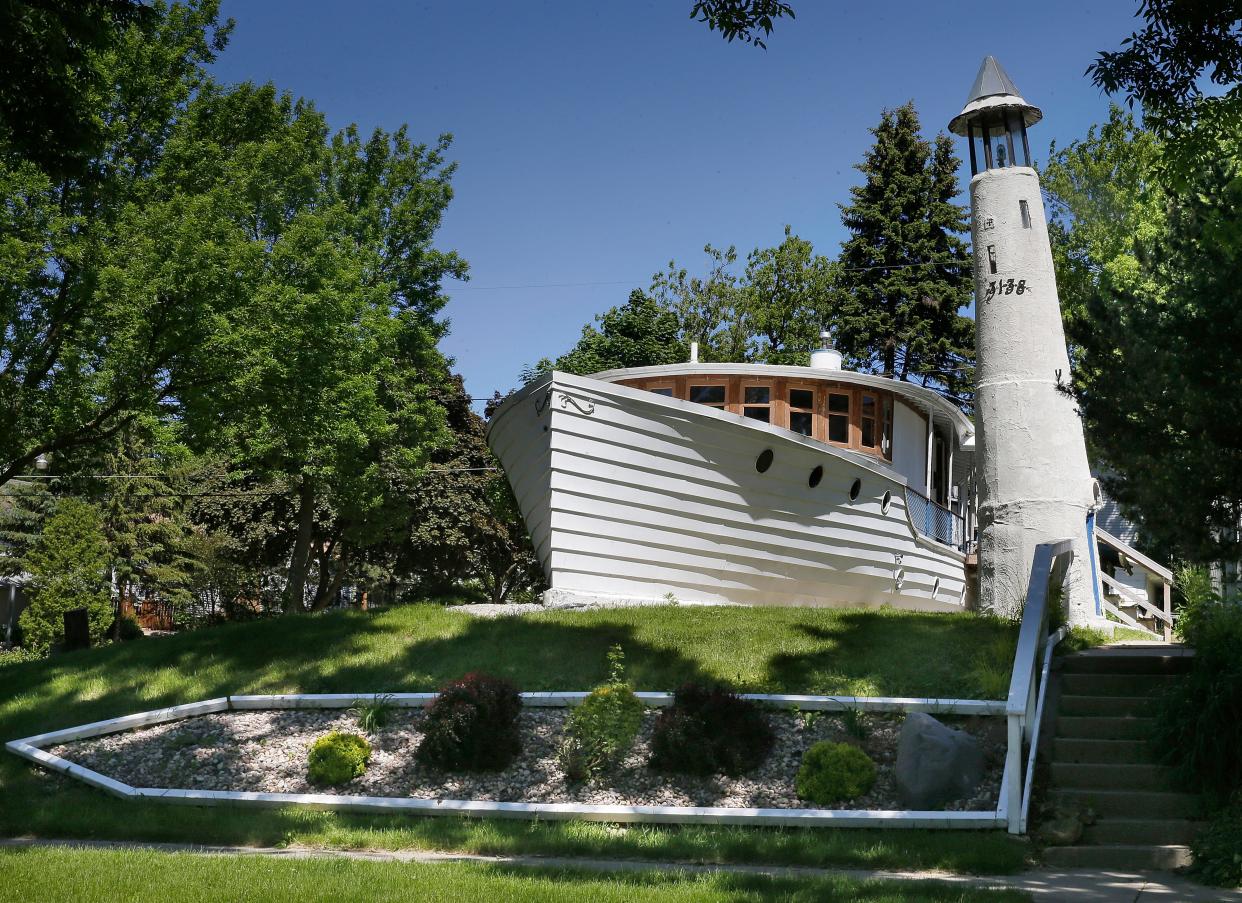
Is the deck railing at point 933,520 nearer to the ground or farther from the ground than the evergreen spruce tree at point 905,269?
nearer to the ground

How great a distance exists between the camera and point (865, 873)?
7676 mm

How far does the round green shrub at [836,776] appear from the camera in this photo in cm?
955

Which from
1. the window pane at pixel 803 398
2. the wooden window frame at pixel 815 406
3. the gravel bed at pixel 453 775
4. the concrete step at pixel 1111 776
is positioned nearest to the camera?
the concrete step at pixel 1111 776

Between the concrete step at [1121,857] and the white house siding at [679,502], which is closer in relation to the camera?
the concrete step at [1121,857]

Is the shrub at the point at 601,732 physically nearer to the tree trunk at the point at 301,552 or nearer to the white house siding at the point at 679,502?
the white house siding at the point at 679,502

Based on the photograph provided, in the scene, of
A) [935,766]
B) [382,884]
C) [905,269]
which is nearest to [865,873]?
[935,766]

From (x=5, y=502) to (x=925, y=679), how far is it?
36.9m

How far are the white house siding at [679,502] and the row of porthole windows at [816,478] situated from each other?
9cm

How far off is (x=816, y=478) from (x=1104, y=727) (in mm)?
7471

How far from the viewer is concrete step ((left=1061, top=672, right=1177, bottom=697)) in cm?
1055

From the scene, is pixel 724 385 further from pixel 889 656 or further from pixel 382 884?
pixel 382 884

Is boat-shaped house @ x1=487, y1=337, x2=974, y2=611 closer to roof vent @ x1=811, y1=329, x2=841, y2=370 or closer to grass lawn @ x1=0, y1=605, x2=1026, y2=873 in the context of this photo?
roof vent @ x1=811, y1=329, x2=841, y2=370

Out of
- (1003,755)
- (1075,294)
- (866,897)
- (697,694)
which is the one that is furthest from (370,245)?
(866,897)

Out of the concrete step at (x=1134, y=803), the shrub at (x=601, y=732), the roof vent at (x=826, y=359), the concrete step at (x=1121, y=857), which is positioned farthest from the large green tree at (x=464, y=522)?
the concrete step at (x=1121, y=857)
